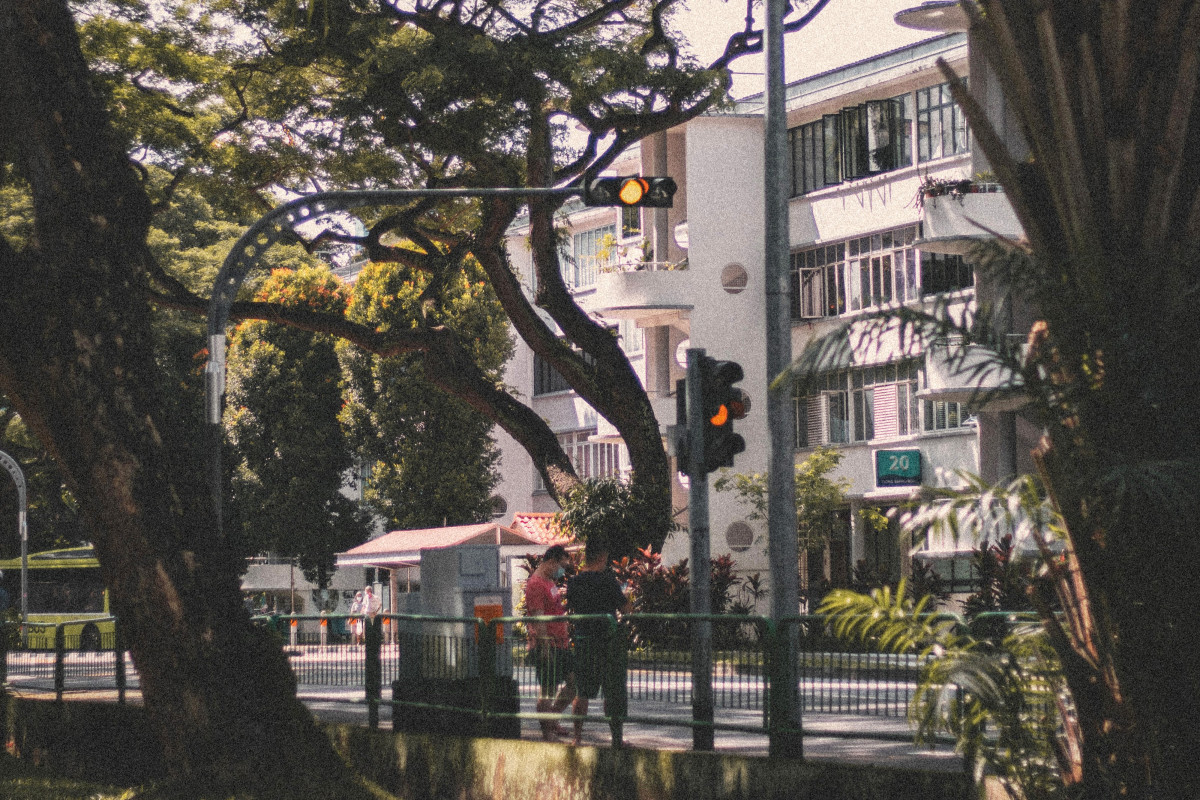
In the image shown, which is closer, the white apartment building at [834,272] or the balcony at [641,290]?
the white apartment building at [834,272]

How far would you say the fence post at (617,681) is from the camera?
11773 mm

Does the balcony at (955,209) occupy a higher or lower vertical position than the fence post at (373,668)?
higher

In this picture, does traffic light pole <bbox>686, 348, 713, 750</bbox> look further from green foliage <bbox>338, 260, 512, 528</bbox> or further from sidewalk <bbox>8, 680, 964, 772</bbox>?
green foliage <bbox>338, 260, 512, 528</bbox>

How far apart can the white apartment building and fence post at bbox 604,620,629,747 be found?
22336mm

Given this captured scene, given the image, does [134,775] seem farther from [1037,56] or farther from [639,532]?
[639,532]

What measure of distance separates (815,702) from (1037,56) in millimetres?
4788

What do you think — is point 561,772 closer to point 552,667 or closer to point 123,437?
point 552,667

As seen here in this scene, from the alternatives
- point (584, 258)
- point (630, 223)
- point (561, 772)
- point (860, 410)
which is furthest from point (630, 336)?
point (561, 772)

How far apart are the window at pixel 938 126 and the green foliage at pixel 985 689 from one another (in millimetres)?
29098

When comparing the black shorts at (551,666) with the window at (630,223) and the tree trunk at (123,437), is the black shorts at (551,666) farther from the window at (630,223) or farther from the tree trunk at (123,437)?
the window at (630,223)

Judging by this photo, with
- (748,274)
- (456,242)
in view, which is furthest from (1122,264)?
(748,274)

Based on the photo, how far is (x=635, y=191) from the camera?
15.7 meters

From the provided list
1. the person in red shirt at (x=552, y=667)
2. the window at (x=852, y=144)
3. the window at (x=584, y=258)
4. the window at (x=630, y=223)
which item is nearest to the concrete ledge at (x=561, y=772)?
the person in red shirt at (x=552, y=667)

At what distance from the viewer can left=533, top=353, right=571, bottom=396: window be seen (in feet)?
177
